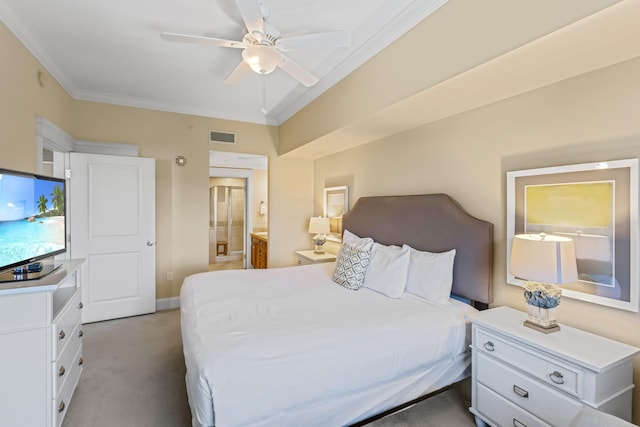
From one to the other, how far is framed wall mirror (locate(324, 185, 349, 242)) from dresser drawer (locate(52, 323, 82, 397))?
2.90 meters

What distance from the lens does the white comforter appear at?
1415 millimetres

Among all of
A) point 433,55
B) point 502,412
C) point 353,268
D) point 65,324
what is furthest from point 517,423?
point 65,324

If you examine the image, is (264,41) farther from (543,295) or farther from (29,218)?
(543,295)

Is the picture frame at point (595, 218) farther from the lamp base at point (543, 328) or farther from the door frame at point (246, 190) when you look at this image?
the door frame at point (246, 190)

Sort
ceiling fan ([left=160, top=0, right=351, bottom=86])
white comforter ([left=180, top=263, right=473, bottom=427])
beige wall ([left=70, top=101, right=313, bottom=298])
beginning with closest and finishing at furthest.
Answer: white comforter ([left=180, top=263, right=473, bottom=427])
ceiling fan ([left=160, top=0, right=351, bottom=86])
beige wall ([left=70, top=101, right=313, bottom=298])

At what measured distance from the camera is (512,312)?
2.02 metres

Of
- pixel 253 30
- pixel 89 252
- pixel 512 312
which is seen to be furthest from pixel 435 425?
pixel 89 252

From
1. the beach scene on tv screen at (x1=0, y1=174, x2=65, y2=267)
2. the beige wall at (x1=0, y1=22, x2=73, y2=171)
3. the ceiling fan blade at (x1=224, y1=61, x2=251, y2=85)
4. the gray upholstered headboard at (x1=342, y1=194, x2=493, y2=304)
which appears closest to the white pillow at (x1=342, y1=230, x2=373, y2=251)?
the gray upholstered headboard at (x1=342, y1=194, x2=493, y2=304)

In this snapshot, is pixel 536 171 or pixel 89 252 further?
pixel 89 252

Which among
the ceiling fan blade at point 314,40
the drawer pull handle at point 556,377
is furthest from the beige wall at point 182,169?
the drawer pull handle at point 556,377

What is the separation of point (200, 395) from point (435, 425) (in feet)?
4.96

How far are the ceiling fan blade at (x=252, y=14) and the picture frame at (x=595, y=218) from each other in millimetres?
2002

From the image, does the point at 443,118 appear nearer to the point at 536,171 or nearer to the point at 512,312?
the point at 536,171

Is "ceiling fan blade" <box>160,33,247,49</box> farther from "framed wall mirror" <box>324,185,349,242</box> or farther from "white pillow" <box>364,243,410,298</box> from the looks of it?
"framed wall mirror" <box>324,185,349,242</box>
